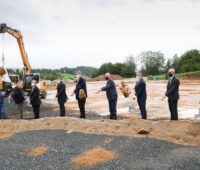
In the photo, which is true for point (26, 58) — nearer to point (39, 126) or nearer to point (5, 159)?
point (39, 126)

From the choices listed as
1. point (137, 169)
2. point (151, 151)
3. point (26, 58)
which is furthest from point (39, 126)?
point (26, 58)

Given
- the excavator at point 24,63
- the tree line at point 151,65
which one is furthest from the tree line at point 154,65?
the excavator at point 24,63

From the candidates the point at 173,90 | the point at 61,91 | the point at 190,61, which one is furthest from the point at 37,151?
the point at 190,61

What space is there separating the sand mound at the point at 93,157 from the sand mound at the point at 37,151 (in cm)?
103

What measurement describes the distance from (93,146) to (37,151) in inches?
51.9

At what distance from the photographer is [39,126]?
13.0 meters

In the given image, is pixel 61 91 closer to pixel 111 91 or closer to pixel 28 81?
pixel 111 91

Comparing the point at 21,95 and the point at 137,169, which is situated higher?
the point at 21,95

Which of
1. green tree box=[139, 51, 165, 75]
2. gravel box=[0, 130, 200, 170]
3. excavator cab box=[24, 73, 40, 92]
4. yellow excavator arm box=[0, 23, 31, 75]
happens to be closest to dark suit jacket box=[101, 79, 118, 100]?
gravel box=[0, 130, 200, 170]

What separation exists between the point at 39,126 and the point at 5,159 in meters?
3.68

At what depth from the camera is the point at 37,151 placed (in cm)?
986

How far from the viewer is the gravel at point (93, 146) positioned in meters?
8.38

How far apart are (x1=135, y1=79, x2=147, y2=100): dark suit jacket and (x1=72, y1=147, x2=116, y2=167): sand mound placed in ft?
18.8

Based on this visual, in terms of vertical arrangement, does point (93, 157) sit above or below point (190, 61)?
below
